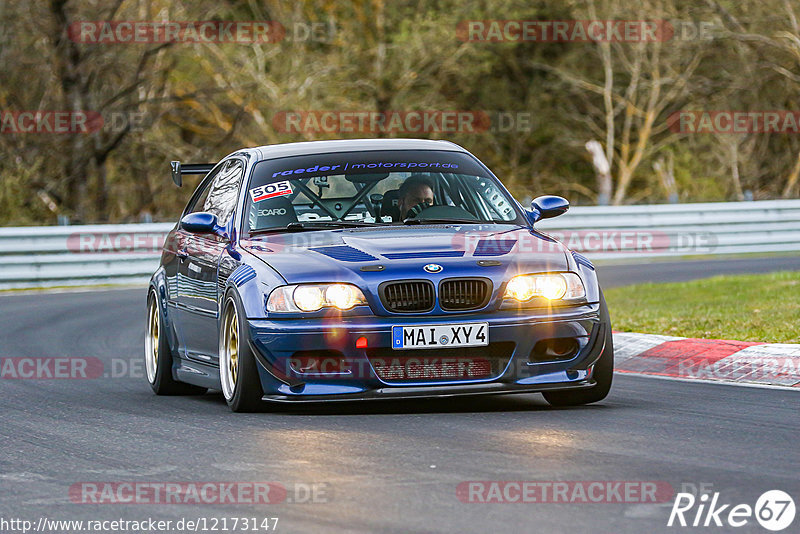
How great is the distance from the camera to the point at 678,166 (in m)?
39.8

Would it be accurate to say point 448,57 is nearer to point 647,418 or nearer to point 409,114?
point 409,114

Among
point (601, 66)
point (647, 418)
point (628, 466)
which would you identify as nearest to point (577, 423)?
point (647, 418)

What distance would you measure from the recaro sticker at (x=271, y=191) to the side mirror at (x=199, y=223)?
12.3 inches

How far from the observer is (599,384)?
8.59 m

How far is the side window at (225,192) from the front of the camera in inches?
379

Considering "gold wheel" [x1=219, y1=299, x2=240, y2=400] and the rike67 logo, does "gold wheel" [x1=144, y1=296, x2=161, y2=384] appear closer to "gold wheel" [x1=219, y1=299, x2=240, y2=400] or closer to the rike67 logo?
"gold wheel" [x1=219, y1=299, x2=240, y2=400]

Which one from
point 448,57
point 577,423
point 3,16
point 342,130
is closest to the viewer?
point 577,423

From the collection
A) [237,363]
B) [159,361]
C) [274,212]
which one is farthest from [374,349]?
[159,361]

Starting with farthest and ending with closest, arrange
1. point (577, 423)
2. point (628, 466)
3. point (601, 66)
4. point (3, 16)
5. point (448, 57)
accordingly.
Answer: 1. point (601, 66)
2. point (448, 57)
3. point (3, 16)
4. point (577, 423)
5. point (628, 466)

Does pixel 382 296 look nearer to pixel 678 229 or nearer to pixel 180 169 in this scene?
pixel 180 169

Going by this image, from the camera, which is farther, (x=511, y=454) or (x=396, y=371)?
(x=396, y=371)

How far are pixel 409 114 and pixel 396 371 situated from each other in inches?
1262

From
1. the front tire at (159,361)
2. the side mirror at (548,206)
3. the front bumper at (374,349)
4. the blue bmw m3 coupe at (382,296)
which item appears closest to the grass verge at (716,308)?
the side mirror at (548,206)

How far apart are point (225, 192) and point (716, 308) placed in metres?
6.03
